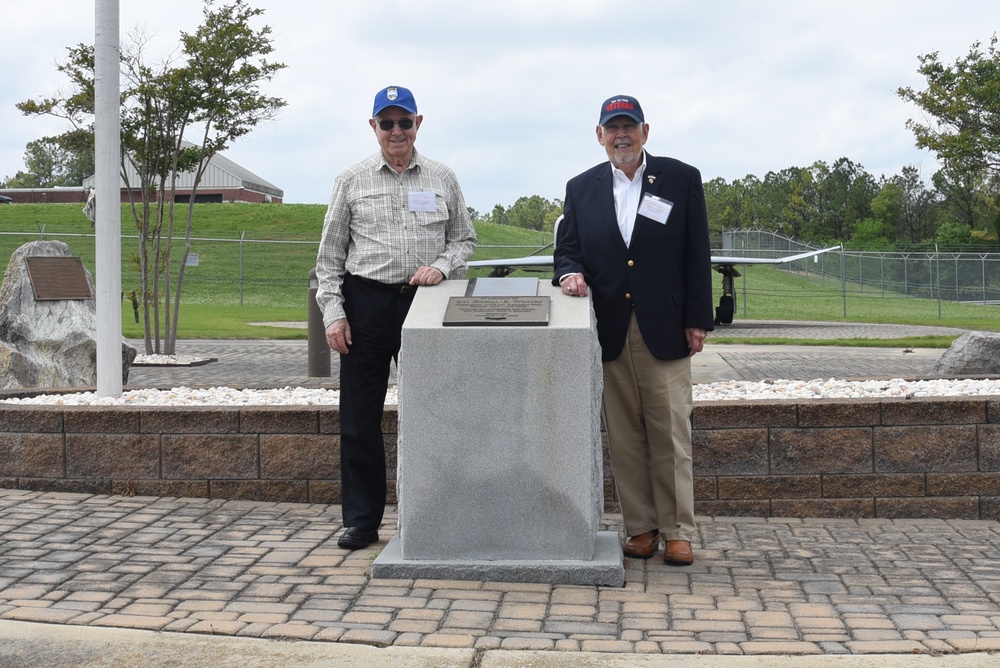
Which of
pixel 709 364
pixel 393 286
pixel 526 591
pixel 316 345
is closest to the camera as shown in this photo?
pixel 526 591

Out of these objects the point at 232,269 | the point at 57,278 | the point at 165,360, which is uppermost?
the point at 232,269

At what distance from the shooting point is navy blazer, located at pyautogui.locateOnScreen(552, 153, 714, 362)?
5.05 metres

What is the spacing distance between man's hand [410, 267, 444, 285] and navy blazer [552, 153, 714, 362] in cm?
53

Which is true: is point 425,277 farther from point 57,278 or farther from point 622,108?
point 57,278

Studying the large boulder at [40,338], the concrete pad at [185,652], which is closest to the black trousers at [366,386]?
the concrete pad at [185,652]

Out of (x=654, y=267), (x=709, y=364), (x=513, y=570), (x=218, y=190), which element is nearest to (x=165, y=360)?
(x=709, y=364)

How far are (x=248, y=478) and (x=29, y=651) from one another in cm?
251

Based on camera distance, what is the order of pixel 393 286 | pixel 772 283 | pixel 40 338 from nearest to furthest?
1. pixel 393 286
2. pixel 40 338
3. pixel 772 283

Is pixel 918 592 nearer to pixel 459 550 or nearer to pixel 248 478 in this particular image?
pixel 459 550

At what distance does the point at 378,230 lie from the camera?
5.29 m

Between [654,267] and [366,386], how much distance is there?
1.40 meters

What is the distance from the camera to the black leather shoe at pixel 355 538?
5195 millimetres

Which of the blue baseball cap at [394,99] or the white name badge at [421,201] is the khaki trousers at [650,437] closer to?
the white name badge at [421,201]

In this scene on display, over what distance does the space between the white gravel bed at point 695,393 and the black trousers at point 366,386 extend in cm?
179
